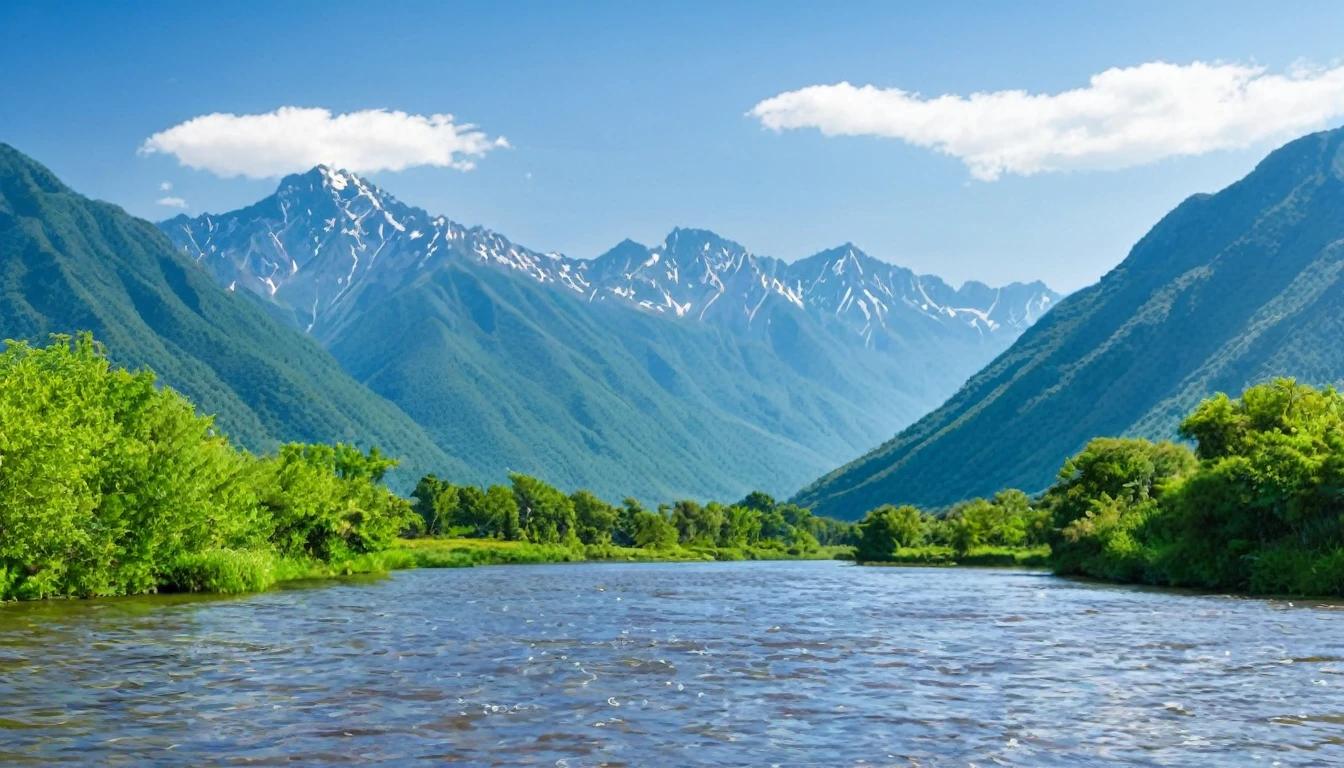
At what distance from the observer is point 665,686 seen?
31.4 metres

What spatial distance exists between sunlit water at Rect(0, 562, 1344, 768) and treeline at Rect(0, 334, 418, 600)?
10.8ft

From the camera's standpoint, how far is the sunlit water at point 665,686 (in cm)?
2278

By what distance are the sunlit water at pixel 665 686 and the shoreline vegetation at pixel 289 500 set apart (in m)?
5.17

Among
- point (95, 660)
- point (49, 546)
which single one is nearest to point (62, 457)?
point (49, 546)

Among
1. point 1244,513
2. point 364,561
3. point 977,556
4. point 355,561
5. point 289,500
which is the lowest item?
point 977,556

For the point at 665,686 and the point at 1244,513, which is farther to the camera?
the point at 1244,513

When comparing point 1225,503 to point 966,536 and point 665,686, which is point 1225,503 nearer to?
point 665,686

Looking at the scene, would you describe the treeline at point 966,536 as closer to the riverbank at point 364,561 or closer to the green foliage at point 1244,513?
the riverbank at point 364,561

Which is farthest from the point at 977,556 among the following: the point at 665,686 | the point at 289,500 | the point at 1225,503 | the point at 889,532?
the point at 665,686

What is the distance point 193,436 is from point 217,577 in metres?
8.21

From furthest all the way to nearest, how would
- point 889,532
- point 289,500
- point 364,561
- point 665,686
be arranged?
point 889,532, point 364,561, point 289,500, point 665,686

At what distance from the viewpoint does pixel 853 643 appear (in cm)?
4284

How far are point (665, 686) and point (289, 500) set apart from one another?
64.8 m

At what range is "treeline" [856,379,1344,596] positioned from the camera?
68.2m
